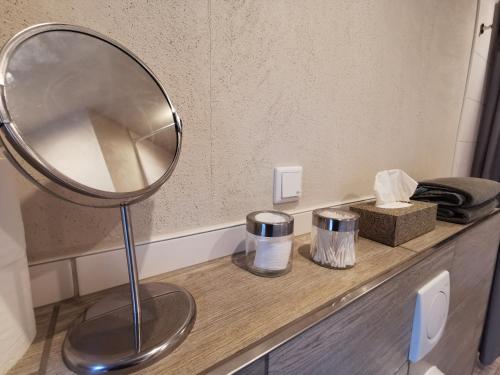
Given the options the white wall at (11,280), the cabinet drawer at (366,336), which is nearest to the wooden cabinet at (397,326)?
the cabinet drawer at (366,336)

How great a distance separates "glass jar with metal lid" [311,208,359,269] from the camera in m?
0.47

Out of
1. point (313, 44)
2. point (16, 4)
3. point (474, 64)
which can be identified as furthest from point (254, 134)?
point (474, 64)

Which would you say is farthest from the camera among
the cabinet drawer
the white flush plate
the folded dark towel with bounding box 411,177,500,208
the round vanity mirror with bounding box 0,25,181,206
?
the folded dark towel with bounding box 411,177,500,208

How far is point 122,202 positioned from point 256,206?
0.34 metres

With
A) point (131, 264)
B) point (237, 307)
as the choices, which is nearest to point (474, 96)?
point (237, 307)

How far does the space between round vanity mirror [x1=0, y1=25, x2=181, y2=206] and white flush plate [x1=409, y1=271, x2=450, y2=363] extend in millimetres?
633

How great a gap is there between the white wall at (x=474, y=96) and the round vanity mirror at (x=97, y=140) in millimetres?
1571

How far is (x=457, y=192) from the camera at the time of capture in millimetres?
751

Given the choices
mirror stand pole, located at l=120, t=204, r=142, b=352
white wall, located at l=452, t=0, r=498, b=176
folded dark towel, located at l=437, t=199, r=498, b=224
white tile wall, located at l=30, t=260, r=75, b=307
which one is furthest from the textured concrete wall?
white wall, located at l=452, t=0, r=498, b=176

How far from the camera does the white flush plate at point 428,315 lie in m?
0.57

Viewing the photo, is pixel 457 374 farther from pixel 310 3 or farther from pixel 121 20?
pixel 121 20

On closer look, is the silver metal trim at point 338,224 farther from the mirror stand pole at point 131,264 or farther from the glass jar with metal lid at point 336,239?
the mirror stand pole at point 131,264

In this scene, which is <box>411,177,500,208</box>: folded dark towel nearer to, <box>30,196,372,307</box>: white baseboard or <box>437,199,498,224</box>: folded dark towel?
<box>437,199,498,224</box>: folded dark towel

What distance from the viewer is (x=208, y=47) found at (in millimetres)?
464
